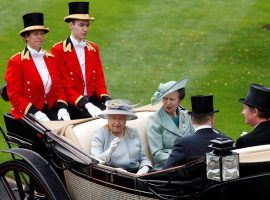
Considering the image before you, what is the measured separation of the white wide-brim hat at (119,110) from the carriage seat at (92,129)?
29 centimetres

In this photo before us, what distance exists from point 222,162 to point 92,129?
2025 millimetres

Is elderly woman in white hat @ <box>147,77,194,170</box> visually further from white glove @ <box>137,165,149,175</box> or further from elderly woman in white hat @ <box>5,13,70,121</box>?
elderly woman in white hat @ <box>5,13,70,121</box>

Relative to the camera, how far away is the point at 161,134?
290 inches

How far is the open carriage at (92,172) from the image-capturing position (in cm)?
570

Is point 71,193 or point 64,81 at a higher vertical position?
point 64,81

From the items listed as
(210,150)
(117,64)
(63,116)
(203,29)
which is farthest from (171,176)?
(203,29)

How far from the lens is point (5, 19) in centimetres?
1602

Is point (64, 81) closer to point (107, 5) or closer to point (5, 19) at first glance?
point (5, 19)

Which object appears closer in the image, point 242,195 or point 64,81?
point 242,195

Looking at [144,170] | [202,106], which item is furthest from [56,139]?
[202,106]

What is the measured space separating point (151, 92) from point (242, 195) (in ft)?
22.9

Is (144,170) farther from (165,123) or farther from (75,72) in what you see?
(75,72)

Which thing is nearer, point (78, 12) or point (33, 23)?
point (33, 23)

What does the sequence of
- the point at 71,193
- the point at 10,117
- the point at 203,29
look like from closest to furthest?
1. the point at 71,193
2. the point at 10,117
3. the point at 203,29
